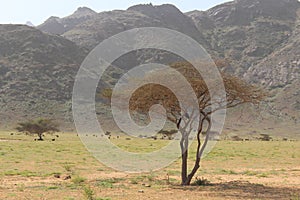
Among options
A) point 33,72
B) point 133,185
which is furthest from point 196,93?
point 33,72

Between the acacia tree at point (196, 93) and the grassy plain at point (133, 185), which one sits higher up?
the acacia tree at point (196, 93)

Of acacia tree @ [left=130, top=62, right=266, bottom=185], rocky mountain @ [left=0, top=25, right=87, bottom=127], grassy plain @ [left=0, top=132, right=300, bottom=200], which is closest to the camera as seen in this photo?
grassy plain @ [left=0, top=132, right=300, bottom=200]

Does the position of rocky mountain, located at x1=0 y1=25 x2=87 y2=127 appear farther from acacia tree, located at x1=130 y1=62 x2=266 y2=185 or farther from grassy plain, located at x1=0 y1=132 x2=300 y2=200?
acacia tree, located at x1=130 y1=62 x2=266 y2=185

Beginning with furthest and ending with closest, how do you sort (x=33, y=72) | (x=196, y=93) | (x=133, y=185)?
(x=33, y=72) → (x=133, y=185) → (x=196, y=93)

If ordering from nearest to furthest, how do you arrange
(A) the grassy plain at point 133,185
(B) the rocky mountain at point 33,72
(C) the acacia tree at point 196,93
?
(A) the grassy plain at point 133,185
(C) the acacia tree at point 196,93
(B) the rocky mountain at point 33,72

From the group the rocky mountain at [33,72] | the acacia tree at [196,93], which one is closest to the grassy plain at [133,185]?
the acacia tree at [196,93]

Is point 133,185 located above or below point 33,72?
below

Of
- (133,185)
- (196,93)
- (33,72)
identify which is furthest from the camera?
(33,72)

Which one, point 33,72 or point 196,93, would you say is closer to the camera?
point 196,93

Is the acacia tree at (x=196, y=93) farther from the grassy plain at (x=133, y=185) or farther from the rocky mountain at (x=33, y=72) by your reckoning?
the rocky mountain at (x=33, y=72)

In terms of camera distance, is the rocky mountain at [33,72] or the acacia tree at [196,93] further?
the rocky mountain at [33,72]

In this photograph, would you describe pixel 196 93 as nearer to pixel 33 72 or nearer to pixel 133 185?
pixel 133 185

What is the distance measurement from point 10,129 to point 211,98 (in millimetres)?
80112

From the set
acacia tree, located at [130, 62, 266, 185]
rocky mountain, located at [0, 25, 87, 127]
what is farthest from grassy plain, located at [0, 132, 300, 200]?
rocky mountain, located at [0, 25, 87, 127]
